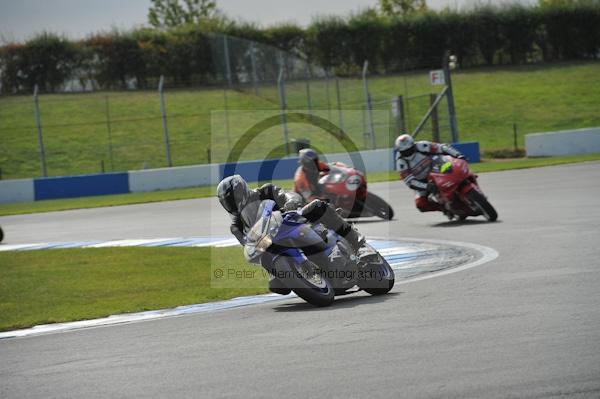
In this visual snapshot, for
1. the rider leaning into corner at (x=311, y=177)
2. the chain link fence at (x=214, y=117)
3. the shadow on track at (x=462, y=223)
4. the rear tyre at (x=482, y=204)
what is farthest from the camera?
the chain link fence at (x=214, y=117)

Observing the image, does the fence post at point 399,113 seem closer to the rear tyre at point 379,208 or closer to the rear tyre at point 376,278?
the rear tyre at point 379,208

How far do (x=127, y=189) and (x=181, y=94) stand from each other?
1577 centimetres

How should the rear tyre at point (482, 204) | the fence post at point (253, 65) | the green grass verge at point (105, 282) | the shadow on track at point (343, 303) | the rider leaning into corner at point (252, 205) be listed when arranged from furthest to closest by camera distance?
the fence post at point (253, 65)
the rear tyre at point (482, 204)
the green grass verge at point (105, 282)
the rider leaning into corner at point (252, 205)
the shadow on track at point (343, 303)

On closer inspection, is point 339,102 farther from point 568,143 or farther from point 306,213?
point 306,213

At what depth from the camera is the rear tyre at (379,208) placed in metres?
17.0

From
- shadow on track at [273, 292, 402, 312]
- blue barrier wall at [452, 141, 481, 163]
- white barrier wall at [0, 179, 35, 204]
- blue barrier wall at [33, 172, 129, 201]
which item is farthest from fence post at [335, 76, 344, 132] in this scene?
shadow on track at [273, 292, 402, 312]

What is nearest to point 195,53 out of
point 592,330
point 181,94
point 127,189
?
point 181,94

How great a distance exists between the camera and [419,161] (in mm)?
15977

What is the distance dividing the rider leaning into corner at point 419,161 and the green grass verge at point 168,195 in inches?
407

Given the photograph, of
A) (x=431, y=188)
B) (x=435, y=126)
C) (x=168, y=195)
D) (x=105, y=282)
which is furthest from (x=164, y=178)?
(x=105, y=282)

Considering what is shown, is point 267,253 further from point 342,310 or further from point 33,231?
point 33,231

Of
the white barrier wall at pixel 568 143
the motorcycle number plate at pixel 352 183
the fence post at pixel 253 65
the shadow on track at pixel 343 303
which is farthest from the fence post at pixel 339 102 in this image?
the shadow on track at pixel 343 303

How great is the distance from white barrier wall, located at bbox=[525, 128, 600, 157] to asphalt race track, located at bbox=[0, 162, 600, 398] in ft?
69.2

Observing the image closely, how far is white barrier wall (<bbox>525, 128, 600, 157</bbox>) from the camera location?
105ft
